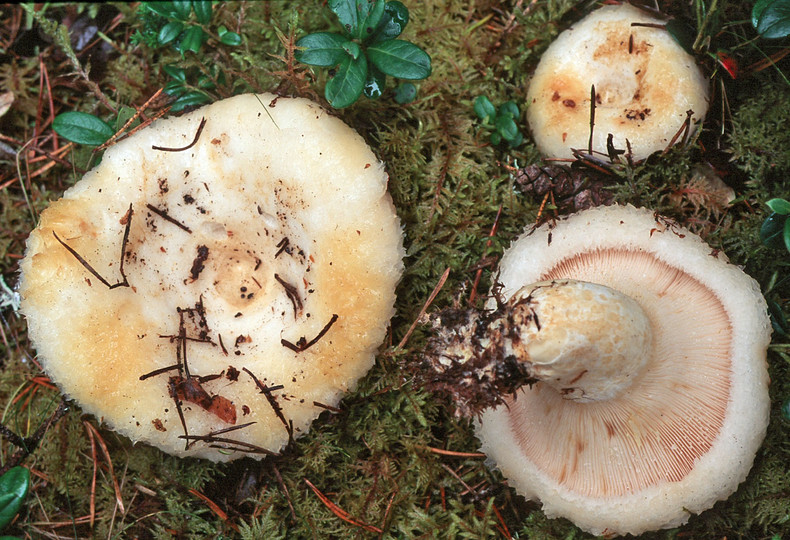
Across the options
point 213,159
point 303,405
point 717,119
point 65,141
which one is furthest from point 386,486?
point 65,141

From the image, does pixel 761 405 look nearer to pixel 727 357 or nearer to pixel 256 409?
pixel 727 357

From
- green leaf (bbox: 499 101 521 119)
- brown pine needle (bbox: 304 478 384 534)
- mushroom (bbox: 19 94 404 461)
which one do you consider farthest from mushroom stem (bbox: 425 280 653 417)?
green leaf (bbox: 499 101 521 119)

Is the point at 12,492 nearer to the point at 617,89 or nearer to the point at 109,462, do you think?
the point at 109,462

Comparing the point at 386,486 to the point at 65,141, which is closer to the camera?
the point at 386,486

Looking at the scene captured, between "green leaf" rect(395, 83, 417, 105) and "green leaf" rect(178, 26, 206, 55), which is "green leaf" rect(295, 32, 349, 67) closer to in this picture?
"green leaf" rect(395, 83, 417, 105)

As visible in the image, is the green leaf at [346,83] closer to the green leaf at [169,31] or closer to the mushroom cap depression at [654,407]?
the green leaf at [169,31]

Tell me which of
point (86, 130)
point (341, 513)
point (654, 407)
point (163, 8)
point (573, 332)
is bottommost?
point (341, 513)

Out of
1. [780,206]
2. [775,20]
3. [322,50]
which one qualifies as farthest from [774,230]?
[322,50]
